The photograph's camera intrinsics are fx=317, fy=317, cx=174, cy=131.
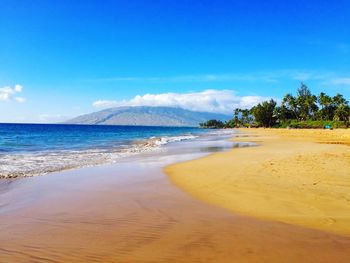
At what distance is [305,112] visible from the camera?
132125 millimetres

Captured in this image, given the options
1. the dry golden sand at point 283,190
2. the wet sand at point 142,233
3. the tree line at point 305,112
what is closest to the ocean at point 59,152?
the wet sand at point 142,233

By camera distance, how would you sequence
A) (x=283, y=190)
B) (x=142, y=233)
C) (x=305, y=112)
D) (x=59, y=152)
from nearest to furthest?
(x=142, y=233), (x=283, y=190), (x=59, y=152), (x=305, y=112)

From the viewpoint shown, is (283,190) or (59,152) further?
(59,152)

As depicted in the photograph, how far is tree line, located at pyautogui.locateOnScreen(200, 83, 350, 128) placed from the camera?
346 ft

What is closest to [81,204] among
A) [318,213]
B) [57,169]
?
[318,213]

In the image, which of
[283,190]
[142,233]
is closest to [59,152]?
[283,190]

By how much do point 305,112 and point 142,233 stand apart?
451 ft

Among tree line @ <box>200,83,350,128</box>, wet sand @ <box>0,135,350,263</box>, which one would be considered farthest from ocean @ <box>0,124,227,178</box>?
tree line @ <box>200,83,350,128</box>

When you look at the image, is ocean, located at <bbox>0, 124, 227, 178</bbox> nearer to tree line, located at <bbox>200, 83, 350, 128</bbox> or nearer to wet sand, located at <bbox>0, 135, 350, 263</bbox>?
wet sand, located at <bbox>0, 135, 350, 263</bbox>

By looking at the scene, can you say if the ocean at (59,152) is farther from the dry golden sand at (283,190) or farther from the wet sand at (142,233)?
the dry golden sand at (283,190)

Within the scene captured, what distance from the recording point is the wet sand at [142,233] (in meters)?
5.50

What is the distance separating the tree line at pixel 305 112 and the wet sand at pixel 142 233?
98.9 m

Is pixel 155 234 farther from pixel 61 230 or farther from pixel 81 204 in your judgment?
pixel 81 204

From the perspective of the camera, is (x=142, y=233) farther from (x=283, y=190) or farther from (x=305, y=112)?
(x=305, y=112)
